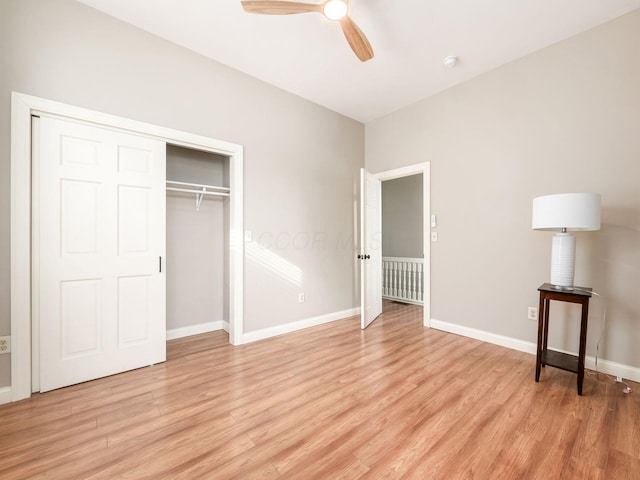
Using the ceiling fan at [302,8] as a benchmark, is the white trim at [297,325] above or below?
below

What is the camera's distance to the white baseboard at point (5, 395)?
1.95 m

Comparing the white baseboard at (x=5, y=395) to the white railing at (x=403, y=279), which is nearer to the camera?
the white baseboard at (x=5, y=395)

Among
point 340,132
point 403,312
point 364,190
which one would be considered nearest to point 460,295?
point 403,312

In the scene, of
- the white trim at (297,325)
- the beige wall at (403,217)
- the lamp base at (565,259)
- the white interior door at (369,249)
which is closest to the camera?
the lamp base at (565,259)

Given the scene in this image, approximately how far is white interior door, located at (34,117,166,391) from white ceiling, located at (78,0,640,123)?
3.54ft

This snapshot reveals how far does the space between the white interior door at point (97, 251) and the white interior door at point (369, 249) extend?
225 centimetres

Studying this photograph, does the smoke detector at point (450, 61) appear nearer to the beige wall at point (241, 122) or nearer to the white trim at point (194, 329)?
the beige wall at point (241, 122)

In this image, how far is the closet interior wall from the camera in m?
3.29

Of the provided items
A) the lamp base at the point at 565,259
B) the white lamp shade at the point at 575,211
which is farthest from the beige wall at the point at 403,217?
the white lamp shade at the point at 575,211

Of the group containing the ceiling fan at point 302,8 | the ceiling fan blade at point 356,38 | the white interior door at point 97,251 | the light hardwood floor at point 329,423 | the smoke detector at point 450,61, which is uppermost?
the smoke detector at point 450,61

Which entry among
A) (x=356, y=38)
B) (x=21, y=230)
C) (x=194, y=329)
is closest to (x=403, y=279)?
(x=194, y=329)

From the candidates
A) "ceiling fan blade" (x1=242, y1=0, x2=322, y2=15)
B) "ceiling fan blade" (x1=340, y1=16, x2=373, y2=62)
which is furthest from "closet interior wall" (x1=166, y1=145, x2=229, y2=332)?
"ceiling fan blade" (x1=340, y1=16, x2=373, y2=62)

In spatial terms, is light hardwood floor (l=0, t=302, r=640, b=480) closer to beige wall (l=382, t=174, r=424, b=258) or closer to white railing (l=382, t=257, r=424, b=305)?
white railing (l=382, t=257, r=424, b=305)

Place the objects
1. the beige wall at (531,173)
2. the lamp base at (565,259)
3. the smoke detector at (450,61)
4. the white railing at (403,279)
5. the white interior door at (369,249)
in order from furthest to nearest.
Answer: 1. the white railing at (403,279)
2. the white interior door at (369,249)
3. the smoke detector at (450,61)
4. the beige wall at (531,173)
5. the lamp base at (565,259)
